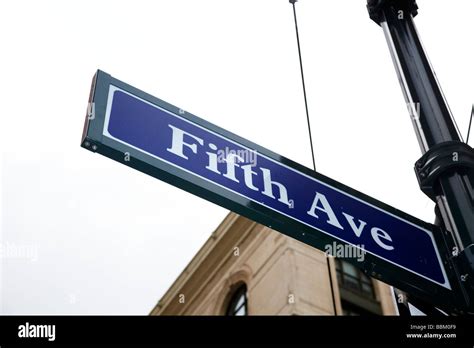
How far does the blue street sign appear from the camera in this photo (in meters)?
2.96

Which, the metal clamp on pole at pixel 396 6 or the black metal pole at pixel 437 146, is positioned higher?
the metal clamp on pole at pixel 396 6

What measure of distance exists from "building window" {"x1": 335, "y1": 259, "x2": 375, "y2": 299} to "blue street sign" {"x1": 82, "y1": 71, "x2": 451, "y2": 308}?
1558cm

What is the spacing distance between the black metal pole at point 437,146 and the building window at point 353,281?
50.2 ft

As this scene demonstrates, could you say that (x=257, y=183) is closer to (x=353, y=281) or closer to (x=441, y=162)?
(x=441, y=162)

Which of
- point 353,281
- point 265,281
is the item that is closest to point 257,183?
point 265,281

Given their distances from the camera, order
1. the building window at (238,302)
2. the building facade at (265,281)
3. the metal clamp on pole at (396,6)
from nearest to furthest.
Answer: the metal clamp on pole at (396,6)
the building facade at (265,281)
the building window at (238,302)

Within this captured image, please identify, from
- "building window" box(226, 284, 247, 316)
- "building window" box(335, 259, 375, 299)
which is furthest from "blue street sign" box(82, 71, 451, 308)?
"building window" box(226, 284, 247, 316)

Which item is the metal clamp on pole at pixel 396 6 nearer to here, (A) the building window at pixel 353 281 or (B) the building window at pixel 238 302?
(A) the building window at pixel 353 281

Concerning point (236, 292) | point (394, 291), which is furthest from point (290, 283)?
point (394, 291)

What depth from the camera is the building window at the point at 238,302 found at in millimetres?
20344

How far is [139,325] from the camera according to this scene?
3.16 metres

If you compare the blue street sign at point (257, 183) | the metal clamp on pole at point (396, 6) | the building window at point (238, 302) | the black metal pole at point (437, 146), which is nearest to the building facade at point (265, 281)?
the building window at point (238, 302)

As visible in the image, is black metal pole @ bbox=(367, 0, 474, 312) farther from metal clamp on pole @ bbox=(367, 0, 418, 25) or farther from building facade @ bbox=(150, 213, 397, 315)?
building facade @ bbox=(150, 213, 397, 315)

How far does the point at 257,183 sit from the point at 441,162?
0.87 m
